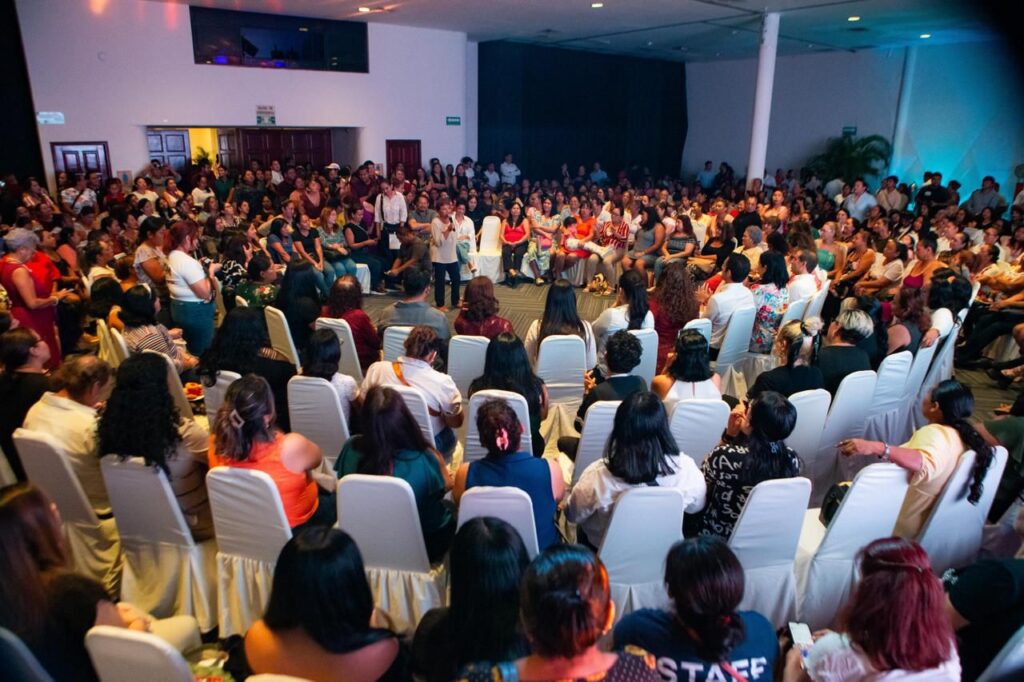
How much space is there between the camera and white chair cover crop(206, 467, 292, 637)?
2.53 meters

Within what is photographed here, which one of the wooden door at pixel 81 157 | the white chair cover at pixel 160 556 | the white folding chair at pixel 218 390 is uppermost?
the wooden door at pixel 81 157

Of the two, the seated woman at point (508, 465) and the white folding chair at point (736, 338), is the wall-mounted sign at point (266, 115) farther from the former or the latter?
the seated woman at point (508, 465)

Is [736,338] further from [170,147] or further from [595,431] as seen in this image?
[170,147]

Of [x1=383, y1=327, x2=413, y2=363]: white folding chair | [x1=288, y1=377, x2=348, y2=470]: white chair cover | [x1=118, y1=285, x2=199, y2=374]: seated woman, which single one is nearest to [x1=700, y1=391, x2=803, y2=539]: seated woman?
[x1=288, y1=377, x2=348, y2=470]: white chair cover

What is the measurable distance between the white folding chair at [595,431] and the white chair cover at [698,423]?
Answer: 0.31 m

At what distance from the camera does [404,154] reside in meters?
14.1

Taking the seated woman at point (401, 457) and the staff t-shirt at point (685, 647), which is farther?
the seated woman at point (401, 457)

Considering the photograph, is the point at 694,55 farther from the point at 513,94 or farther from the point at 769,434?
the point at 769,434

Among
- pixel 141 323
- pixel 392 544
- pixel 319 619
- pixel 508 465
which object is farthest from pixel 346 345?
pixel 319 619

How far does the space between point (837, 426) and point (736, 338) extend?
1.48 m

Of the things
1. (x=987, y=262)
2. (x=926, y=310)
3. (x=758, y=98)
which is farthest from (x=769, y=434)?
(x=758, y=98)

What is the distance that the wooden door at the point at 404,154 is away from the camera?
45.5ft

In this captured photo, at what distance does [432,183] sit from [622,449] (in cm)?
1137

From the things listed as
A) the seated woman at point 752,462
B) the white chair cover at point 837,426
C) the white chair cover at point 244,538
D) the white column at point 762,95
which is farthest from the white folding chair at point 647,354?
the white column at point 762,95
